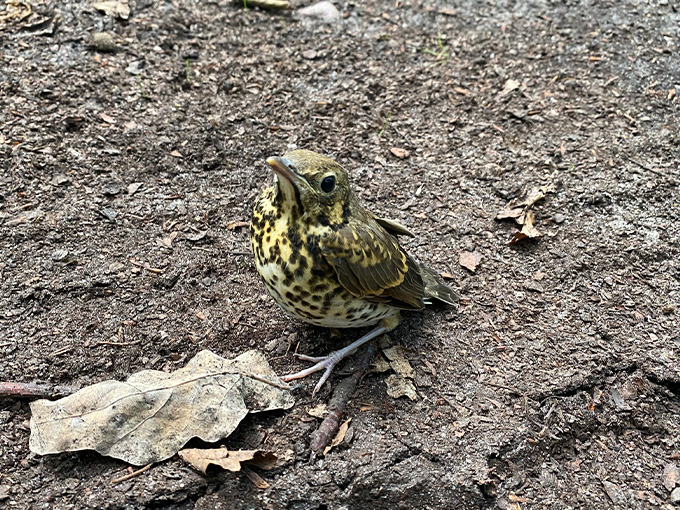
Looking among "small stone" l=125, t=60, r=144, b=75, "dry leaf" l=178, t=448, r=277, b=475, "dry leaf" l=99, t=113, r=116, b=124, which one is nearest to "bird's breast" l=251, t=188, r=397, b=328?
"dry leaf" l=178, t=448, r=277, b=475

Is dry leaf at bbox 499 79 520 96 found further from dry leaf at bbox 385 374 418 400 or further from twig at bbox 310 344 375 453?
dry leaf at bbox 385 374 418 400

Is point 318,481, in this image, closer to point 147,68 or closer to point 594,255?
point 594,255

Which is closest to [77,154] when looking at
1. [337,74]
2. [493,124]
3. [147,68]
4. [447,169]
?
[147,68]

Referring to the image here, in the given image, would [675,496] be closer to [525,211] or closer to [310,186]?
[525,211]

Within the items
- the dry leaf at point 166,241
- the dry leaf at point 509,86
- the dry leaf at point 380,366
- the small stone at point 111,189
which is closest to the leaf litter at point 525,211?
the dry leaf at point 509,86

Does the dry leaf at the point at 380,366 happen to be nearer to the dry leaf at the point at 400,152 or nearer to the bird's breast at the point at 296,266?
the bird's breast at the point at 296,266

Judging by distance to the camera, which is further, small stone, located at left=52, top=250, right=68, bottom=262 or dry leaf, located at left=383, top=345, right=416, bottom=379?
small stone, located at left=52, top=250, right=68, bottom=262
